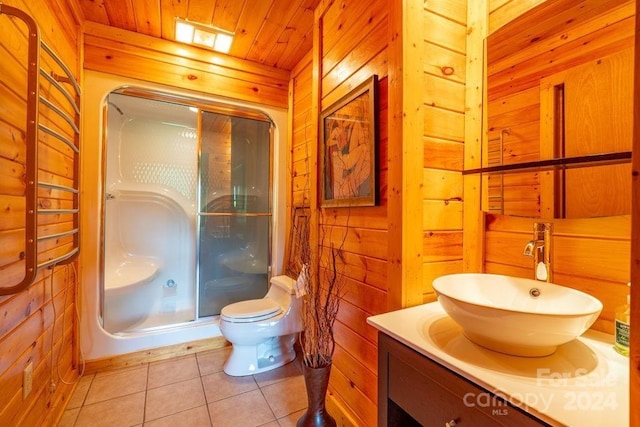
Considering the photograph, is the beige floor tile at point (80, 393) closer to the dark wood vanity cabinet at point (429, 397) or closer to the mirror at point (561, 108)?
the dark wood vanity cabinet at point (429, 397)

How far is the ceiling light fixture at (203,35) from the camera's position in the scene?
201 centimetres

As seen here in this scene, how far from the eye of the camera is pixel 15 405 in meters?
1.18

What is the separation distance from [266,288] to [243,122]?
1614mm

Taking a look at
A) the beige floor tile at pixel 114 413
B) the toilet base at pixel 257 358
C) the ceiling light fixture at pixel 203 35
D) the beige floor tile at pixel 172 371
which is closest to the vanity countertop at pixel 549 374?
the toilet base at pixel 257 358

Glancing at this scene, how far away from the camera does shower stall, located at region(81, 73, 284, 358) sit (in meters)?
2.56

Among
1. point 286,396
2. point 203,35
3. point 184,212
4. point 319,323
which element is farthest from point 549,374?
point 184,212

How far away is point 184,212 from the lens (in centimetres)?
A: 305

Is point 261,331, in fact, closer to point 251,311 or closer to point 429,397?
point 251,311

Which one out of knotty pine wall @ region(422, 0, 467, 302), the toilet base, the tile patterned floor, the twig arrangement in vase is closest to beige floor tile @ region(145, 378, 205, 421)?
the tile patterned floor

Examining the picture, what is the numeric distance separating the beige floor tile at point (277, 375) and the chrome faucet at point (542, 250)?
170cm

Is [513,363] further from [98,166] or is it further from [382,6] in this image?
[98,166]

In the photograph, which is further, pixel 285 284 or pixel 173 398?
pixel 285 284

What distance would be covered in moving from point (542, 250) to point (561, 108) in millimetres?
526

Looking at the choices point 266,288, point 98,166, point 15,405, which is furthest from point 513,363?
point 98,166
